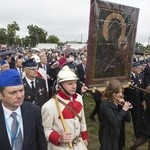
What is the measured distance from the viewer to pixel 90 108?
1172 cm

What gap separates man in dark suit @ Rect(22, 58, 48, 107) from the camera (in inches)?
237

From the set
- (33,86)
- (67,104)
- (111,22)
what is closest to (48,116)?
(67,104)

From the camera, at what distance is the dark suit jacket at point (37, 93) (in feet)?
19.7

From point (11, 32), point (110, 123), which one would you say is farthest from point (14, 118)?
point (11, 32)

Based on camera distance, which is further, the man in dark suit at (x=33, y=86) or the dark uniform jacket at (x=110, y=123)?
the man in dark suit at (x=33, y=86)

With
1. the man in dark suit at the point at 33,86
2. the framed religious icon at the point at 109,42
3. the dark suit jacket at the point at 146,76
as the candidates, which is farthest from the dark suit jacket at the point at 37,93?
the dark suit jacket at the point at 146,76

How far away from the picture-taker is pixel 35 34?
84.8m

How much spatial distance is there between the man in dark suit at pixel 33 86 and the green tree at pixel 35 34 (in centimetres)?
7618

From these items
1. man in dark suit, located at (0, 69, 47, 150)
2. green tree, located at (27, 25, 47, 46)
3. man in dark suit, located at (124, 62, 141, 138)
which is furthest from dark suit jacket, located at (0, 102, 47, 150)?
green tree, located at (27, 25, 47, 46)

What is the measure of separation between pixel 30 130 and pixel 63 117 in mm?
1044

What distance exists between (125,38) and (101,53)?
3.22ft

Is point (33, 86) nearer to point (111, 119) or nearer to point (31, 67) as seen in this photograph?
point (31, 67)

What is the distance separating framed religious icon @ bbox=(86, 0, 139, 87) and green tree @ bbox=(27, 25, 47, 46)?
75.5 meters

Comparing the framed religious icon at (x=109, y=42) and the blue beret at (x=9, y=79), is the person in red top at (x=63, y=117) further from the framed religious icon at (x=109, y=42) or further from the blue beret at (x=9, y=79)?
the framed religious icon at (x=109, y=42)
